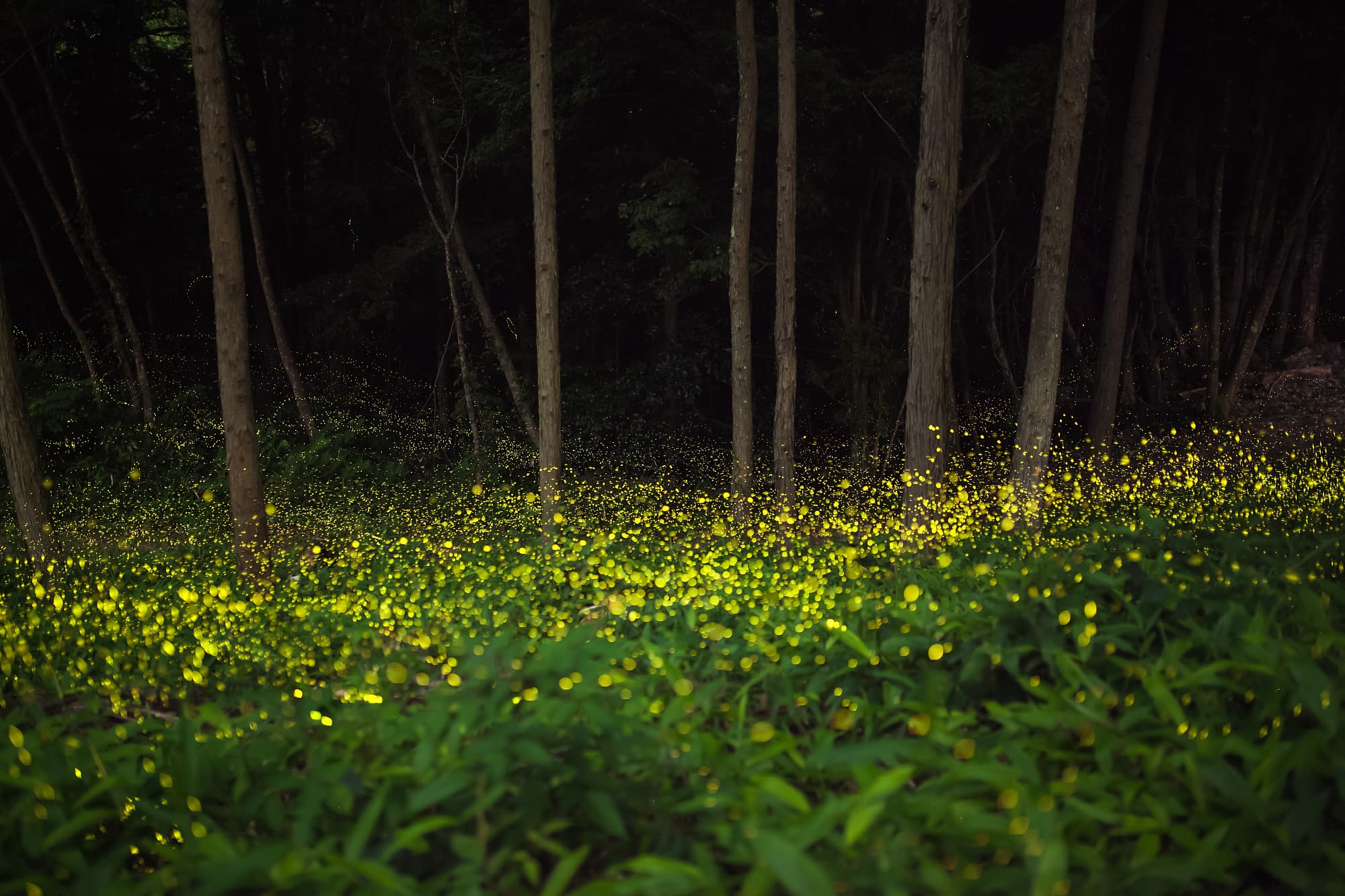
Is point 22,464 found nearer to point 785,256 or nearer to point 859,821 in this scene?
point 785,256

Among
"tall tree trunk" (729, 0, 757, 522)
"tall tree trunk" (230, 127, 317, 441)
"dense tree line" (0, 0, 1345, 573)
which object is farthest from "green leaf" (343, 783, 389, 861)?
"tall tree trunk" (230, 127, 317, 441)

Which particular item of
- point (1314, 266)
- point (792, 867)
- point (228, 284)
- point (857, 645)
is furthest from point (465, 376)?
point (1314, 266)

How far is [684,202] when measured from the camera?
45.8 ft

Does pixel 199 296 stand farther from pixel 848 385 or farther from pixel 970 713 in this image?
pixel 970 713

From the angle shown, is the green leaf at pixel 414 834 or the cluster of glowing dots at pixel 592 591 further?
the cluster of glowing dots at pixel 592 591

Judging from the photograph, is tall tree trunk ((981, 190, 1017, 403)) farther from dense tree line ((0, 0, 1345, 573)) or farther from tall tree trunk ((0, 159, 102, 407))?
tall tree trunk ((0, 159, 102, 407))

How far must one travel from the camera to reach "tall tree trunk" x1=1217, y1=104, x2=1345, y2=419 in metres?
16.1

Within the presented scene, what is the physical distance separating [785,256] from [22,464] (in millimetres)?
8675

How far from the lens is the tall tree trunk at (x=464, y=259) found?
1591 cm

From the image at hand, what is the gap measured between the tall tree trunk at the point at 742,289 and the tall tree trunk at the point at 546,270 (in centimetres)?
243

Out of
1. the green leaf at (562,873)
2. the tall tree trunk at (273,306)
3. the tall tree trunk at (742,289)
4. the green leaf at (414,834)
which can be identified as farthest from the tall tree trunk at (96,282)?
the green leaf at (562,873)

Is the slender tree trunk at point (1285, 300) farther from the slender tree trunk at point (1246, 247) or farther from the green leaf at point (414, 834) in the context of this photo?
the green leaf at point (414, 834)

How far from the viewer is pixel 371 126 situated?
20062 mm

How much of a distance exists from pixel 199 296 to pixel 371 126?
575 centimetres
